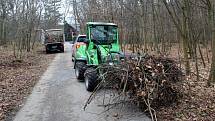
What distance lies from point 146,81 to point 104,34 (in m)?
6.32

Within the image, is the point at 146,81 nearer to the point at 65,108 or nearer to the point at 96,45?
the point at 65,108

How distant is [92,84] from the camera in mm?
11664

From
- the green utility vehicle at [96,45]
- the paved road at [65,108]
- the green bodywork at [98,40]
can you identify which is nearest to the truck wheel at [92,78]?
the paved road at [65,108]

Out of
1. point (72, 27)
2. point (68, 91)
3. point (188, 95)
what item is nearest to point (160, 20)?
point (68, 91)

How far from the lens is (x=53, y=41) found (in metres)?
37.1

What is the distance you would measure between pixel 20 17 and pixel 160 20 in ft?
39.0

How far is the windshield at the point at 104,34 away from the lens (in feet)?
47.1

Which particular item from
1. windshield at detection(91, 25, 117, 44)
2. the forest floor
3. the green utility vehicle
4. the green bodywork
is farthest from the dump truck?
windshield at detection(91, 25, 117, 44)

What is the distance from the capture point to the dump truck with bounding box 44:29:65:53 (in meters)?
Answer: 37.1

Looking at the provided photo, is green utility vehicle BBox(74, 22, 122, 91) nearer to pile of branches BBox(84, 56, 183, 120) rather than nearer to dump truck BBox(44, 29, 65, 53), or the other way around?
pile of branches BBox(84, 56, 183, 120)

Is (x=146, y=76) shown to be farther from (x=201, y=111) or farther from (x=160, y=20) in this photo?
(x=160, y=20)

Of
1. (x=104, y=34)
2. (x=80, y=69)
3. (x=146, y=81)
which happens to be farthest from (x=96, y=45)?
(x=146, y=81)

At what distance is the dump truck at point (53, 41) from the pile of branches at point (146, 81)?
92.8 ft

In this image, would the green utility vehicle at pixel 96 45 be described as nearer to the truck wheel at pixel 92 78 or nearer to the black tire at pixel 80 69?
the black tire at pixel 80 69
